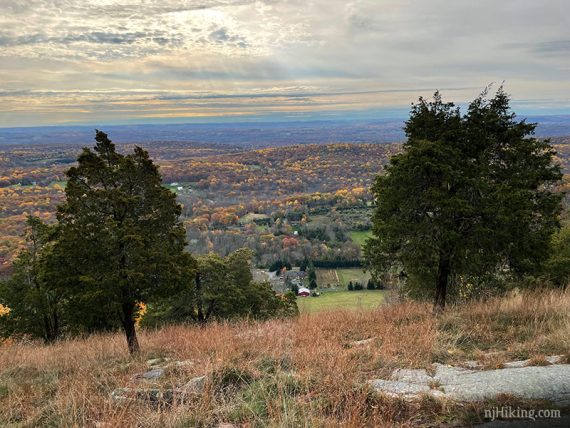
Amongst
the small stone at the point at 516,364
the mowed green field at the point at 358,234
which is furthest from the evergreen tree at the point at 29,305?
the mowed green field at the point at 358,234

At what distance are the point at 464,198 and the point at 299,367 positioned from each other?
7134 millimetres

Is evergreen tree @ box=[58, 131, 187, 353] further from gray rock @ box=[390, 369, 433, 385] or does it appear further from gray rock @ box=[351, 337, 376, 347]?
gray rock @ box=[390, 369, 433, 385]

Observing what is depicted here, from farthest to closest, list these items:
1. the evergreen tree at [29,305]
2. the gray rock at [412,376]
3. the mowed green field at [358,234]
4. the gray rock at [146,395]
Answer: the mowed green field at [358,234] → the evergreen tree at [29,305] → the gray rock at [412,376] → the gray rock at [146,395]

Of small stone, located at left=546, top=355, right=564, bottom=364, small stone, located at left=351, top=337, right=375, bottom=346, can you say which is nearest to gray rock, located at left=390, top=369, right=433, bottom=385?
small stone, located at left=351, top=337, right=375, bottom=346

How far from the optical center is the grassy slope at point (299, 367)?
12.4ft

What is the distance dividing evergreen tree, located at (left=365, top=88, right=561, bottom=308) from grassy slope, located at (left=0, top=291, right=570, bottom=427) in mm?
1879

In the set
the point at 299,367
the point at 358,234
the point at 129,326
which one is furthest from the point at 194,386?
the point at 358,234

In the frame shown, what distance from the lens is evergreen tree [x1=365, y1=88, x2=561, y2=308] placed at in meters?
9.85

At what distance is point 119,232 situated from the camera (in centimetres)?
870

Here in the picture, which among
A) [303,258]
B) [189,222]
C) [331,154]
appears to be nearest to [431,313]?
[303,258]

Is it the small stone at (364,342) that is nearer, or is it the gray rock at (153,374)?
the gray rock at (153,374)

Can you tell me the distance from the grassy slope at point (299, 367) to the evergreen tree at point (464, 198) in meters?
1.88

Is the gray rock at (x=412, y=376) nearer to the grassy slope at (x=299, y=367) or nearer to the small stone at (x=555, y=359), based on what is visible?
the grassy slope at (x=299, y=367)

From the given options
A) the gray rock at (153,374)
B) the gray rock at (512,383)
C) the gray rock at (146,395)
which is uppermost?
the gray rock at (512,383)
